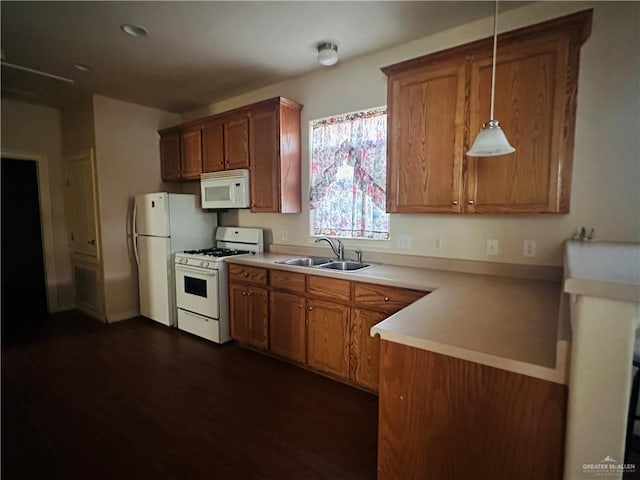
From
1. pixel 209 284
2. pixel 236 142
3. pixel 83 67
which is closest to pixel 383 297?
pixel 209 284

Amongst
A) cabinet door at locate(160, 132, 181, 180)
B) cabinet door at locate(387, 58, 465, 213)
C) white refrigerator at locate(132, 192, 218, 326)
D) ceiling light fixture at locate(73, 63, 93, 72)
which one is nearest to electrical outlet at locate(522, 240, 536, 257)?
cabinet door at locate(387, 58, 465, 213)

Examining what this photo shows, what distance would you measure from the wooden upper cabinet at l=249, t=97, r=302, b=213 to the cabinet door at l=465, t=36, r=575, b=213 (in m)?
1.70

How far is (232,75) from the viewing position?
3.26m

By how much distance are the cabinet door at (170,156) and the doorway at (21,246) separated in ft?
5.30

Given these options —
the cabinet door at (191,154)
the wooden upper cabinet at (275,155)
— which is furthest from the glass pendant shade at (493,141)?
the cabinet door at (191,154)

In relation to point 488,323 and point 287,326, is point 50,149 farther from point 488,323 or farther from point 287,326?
point 488,323

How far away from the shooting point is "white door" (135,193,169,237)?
3678mm

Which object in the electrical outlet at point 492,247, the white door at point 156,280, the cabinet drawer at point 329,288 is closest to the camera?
the electrical outlet at point 492,247

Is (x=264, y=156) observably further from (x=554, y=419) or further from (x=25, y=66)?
(x=554, y=419)

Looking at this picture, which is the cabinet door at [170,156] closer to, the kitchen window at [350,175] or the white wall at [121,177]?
the white wall at [121,177]

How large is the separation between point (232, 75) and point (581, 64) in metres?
2.83

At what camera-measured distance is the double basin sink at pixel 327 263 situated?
2898 mm

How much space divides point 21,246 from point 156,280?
6.71 ft

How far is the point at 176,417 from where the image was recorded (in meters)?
2.16
